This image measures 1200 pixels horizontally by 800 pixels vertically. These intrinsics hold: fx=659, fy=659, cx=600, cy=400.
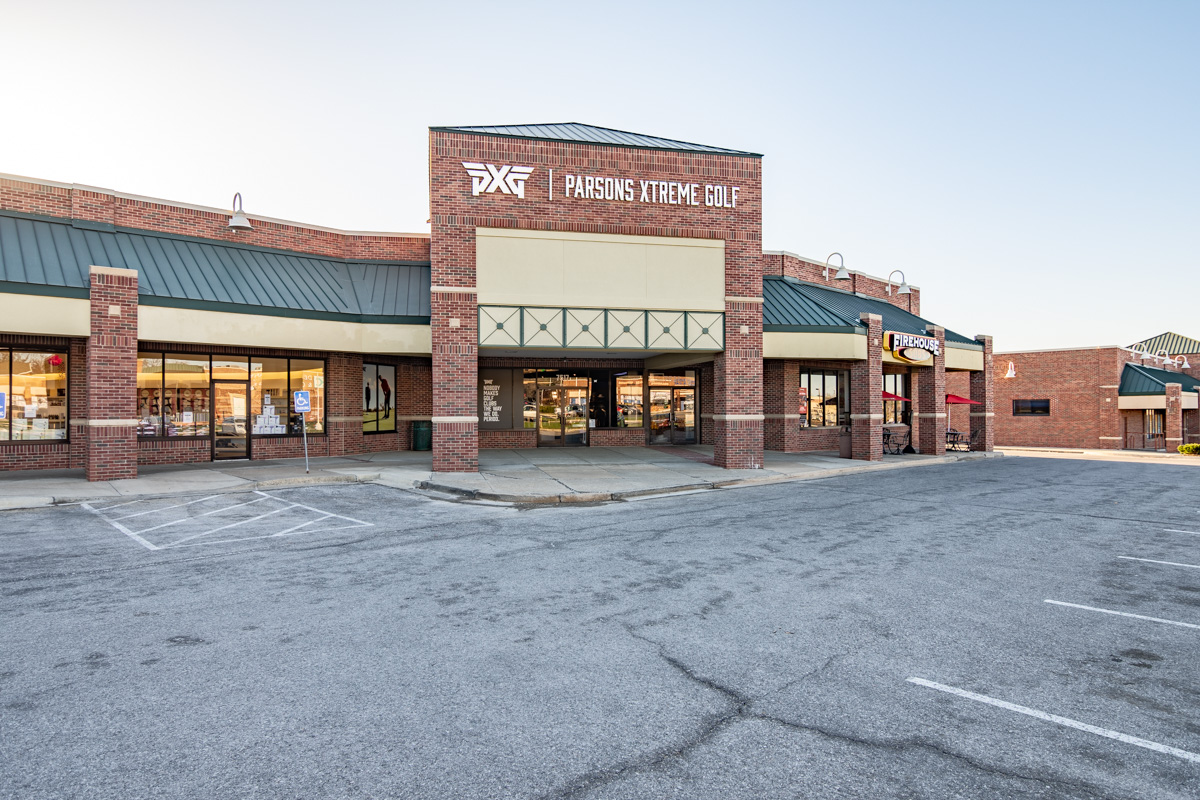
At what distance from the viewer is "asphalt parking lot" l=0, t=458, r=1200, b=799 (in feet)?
11.6

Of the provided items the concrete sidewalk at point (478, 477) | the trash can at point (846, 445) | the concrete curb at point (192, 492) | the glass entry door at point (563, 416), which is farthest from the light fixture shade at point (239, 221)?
the trash can at point (846, 445)

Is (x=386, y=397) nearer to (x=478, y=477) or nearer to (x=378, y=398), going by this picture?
(x=378, y=398)

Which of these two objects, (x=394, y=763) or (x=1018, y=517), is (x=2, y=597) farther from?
(x=1018, y=517)

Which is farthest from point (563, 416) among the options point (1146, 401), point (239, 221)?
point (1146, 401)

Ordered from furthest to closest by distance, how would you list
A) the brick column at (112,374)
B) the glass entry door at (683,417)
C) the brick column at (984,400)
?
the brick column at (984,400)
the glass entry door at (683,417)
the brick column at (112,374)

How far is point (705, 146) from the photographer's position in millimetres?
18969

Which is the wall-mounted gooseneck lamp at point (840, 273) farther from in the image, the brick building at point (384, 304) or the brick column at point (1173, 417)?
the brick column at point (1173, 417)

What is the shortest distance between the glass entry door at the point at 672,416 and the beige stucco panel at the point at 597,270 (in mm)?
8773

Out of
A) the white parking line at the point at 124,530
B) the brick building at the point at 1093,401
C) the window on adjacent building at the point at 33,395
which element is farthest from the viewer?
the brick building at the point at 1093,401

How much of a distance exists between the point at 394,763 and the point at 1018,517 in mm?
11861

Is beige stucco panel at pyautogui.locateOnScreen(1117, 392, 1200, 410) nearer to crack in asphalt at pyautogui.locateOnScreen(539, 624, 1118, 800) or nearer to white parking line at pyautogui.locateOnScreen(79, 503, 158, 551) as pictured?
crack in asphalt at pyautogui.locateOnScreen(539, 624, 1118, 800)

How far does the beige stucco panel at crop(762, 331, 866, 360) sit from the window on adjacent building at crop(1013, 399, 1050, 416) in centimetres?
3108

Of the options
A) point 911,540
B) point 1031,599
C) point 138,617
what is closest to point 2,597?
point 138,617

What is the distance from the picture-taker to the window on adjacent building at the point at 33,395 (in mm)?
16312
